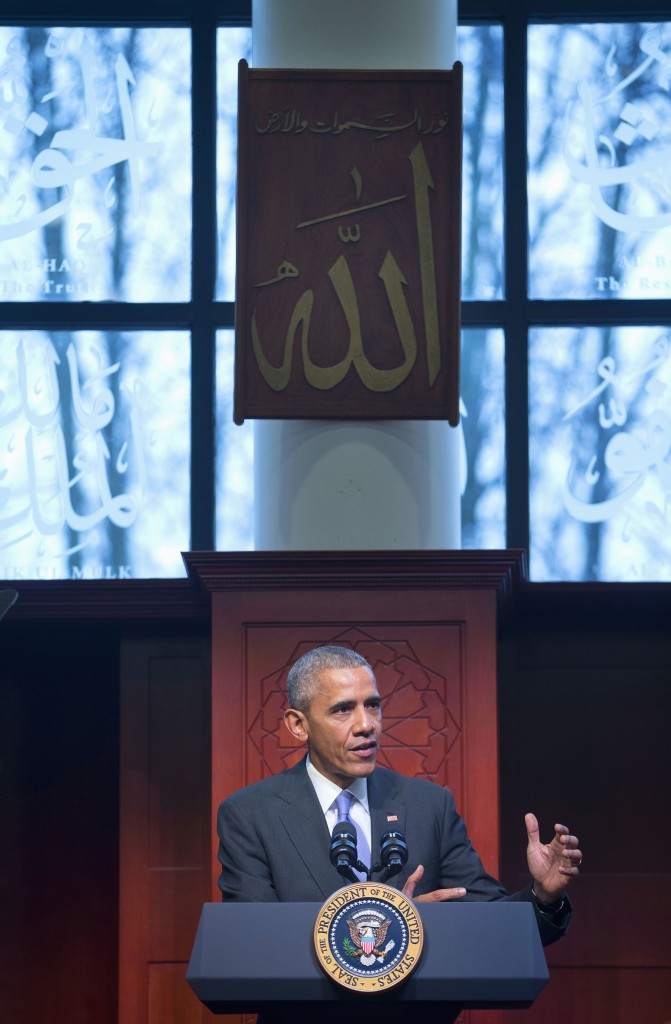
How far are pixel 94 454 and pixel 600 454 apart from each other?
2056 millimetres

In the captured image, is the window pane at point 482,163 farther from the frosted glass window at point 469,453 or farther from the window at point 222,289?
the frosted glass window at point 469,453

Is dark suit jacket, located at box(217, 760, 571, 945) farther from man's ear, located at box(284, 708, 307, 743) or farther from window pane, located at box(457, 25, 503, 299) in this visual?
window pane, located at box(457, 25, 503, 299)

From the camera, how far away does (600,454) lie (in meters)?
5.65

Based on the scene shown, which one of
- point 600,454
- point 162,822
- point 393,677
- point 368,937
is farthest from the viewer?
point 600,454

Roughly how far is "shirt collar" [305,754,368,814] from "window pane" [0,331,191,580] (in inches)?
99.8

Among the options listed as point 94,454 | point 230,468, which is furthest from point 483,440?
point 94,454

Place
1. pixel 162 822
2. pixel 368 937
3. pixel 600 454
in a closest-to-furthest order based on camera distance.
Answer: pixel 368 937, pixel 162 822, pixel 600 454

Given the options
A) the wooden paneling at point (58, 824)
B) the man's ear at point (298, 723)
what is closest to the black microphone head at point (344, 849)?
the man's ear at point (298, 723)

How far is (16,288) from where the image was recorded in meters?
5.80

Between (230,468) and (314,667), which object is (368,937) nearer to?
(314,667)

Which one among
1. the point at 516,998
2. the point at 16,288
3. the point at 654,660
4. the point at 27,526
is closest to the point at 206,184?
the point at 16,288

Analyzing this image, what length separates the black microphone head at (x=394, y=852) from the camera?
2740 millimetres

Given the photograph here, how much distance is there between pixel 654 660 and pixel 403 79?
217 centimetres

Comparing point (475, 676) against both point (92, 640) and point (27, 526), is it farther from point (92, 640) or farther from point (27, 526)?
point (27, 526)
